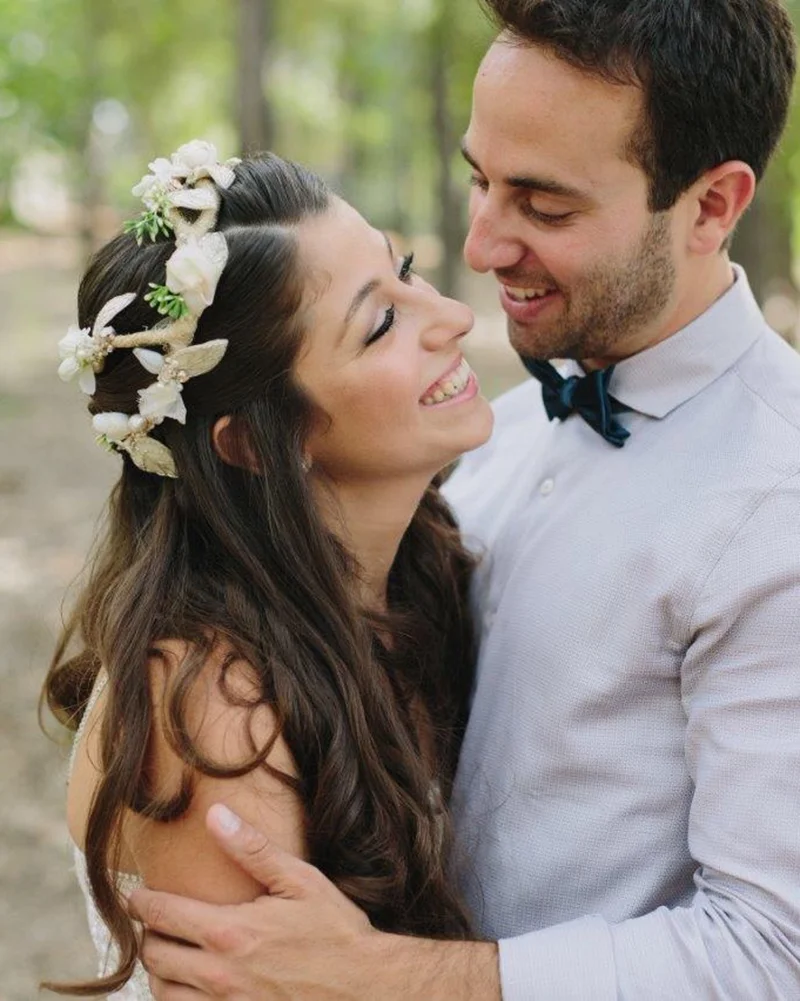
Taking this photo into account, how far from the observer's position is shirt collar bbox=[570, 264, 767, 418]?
8.46ft

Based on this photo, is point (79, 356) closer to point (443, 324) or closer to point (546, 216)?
point (443, 324)

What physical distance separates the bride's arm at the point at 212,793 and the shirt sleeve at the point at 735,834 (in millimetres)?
503

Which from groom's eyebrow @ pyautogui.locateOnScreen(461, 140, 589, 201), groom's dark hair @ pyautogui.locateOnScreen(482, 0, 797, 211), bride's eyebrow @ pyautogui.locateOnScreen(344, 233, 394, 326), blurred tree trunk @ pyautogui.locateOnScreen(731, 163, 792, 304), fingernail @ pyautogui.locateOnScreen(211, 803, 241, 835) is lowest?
blurred tree trunk @ pyautogui.locateOnScreen(731, 163, 792, 304)

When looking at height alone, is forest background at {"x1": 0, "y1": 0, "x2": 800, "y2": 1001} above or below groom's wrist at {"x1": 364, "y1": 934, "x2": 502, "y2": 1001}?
below

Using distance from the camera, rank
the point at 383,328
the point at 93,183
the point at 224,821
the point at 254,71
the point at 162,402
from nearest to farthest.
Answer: the point at 224,821, the point at 162,402, the point at 383,328, the point at 254,71, the point at 93,183

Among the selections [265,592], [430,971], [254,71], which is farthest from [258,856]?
[254,71]

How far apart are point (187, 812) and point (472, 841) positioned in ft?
2.33

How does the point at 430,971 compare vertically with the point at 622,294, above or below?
below

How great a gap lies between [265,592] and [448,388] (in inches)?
23.2

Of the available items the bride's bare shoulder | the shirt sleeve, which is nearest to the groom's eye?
the shirt sleeve

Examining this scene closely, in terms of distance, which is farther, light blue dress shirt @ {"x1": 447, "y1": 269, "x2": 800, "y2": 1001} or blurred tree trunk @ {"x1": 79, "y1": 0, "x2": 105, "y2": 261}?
blurred tree trunk @ {"x1": 79, "y1": 0, "x2": 105, "y2": 261}

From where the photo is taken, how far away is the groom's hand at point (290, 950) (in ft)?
7.03

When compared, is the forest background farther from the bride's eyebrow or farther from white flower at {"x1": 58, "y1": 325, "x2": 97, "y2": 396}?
white flower at {"x1": 58, "y1": 325, "x2": 97, "y2": 396}

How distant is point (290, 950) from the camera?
2.16 meters
